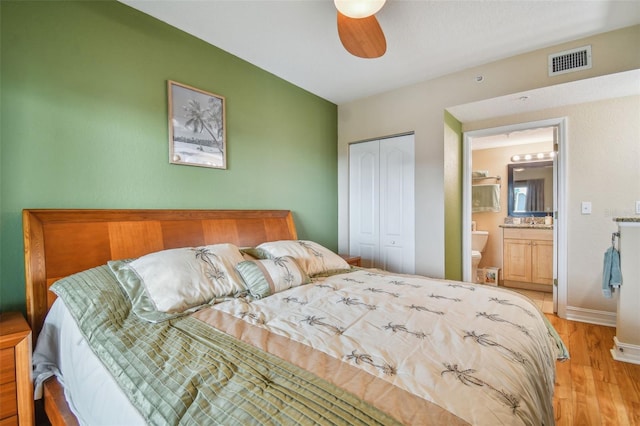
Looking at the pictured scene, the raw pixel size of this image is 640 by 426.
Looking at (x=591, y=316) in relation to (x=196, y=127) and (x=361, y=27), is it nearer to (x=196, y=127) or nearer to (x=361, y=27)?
(x=361, y=27)

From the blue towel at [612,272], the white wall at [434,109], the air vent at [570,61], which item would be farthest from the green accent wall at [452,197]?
the blue towel at [612,272]

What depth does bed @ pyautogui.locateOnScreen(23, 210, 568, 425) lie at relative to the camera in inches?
28.4

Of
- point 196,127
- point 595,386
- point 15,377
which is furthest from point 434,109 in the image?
point 15,377

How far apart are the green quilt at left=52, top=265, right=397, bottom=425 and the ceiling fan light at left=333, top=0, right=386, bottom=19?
1.71m

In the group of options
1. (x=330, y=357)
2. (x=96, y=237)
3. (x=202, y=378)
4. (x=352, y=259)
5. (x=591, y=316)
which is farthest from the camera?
(x=352, y=259)

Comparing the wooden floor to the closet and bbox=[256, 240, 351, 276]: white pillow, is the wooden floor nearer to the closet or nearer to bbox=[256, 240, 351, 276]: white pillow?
the closet

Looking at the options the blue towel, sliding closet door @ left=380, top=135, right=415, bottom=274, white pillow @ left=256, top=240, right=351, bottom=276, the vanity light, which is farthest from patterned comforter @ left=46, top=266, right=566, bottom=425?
the vanity light

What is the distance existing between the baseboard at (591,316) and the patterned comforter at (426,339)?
202cm

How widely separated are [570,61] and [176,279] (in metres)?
3.26

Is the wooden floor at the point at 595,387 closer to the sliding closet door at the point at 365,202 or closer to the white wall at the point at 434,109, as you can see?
the white wall at the point at 434,109

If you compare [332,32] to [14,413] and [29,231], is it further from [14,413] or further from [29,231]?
[14,413]

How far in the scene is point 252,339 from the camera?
3.55ft

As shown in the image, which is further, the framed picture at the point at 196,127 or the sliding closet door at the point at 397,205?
the sliding closet door at the point at 397,205

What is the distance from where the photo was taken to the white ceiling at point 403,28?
6.23 feet
